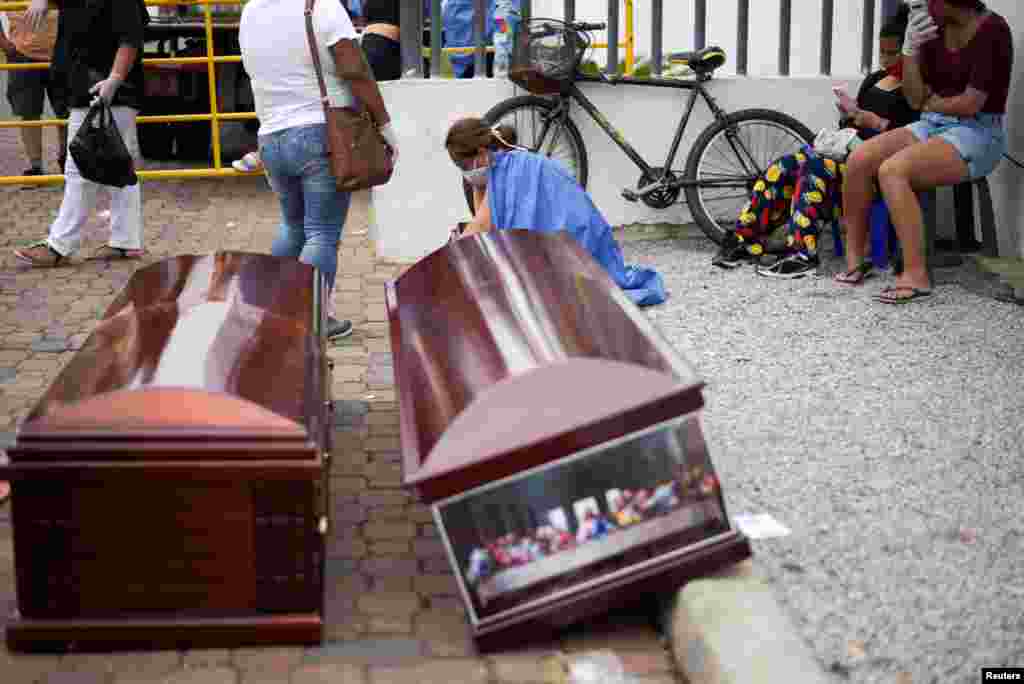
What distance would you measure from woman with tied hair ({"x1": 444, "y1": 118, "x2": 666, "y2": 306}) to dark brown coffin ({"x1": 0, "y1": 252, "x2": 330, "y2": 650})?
8.95ft

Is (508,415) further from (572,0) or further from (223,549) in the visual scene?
(572,0)

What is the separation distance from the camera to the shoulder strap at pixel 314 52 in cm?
621

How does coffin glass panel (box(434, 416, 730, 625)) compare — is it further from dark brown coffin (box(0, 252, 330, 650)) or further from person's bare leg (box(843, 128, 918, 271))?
person's bare leg (box(843, 128, 918, 271))

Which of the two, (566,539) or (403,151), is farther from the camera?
(403,151)

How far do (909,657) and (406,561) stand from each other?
5.57ft

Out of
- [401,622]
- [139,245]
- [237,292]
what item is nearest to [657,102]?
[139,245]

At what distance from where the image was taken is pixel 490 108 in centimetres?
866

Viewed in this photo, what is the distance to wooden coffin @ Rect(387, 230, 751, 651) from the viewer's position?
366 centimetres

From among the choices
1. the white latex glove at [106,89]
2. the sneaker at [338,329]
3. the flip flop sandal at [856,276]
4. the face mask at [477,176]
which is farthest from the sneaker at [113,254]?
the flip flop sandal at [856,276]

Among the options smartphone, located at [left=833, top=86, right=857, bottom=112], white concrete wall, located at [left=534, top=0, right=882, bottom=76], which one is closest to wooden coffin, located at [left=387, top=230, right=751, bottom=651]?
smartphone, located at [left=833, top=86, right=857, bottom=112]

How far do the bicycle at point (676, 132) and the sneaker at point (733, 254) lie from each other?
1.05ft

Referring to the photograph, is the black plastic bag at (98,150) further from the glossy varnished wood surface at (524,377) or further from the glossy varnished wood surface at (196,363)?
the glossy varnished wood surface at (524,377)

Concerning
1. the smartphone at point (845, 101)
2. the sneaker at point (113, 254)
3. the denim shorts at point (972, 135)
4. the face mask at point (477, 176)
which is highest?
the smartphone at point (845, 101)

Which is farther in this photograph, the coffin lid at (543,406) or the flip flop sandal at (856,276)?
the flip flop sandal at (856,276)
